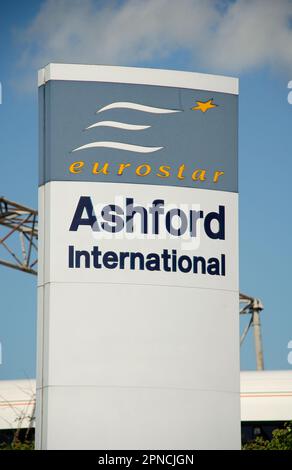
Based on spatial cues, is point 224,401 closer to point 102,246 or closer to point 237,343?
point 237,343

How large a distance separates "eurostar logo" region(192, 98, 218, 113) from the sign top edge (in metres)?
0.30

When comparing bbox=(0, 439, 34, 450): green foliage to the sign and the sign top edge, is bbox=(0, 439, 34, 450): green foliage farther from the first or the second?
the sign top edge

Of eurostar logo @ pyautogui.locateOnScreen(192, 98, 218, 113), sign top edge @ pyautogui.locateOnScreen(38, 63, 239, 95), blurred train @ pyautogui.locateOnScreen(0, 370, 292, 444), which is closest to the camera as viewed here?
sign top edge @ pyautogui.locateOnScreen(38, 63, 239, 95)

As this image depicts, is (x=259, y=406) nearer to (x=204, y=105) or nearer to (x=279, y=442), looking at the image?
(x=279, y=442)

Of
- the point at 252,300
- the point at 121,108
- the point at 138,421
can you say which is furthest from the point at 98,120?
the point at 252,300

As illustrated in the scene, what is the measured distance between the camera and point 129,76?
89.5 ft

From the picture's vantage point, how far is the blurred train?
45062 millimetres

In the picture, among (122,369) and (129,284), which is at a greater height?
(129,284)

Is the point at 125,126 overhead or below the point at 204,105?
below

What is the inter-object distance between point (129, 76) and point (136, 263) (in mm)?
3953

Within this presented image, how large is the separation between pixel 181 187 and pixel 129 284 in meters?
2.37

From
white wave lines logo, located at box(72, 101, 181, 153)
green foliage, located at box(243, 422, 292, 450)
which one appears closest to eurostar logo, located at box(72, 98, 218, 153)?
white wave lines logo, located at box(72, 101, 181, 153)

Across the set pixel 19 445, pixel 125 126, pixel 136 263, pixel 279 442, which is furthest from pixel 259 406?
pixel 125 126

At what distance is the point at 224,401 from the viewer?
27.1 metres
